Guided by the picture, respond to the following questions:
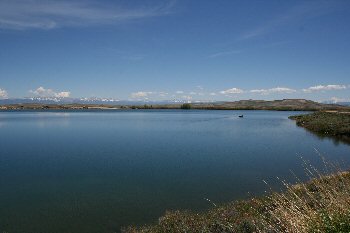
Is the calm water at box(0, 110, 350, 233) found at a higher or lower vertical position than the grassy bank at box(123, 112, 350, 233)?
lower

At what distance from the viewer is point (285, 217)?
9336 millimetres

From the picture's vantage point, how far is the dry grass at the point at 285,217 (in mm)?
8828

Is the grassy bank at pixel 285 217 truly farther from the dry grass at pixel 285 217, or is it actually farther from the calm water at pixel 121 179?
the calm water at pixel 121 179

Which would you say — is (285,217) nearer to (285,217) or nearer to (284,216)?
(285,217)

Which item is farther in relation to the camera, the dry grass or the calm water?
the calm water

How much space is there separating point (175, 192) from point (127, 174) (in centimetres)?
682

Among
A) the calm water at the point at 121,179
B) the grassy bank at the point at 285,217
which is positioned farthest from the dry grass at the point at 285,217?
the calm water at the point at 121,179

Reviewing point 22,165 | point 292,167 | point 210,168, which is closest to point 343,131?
point 292,167

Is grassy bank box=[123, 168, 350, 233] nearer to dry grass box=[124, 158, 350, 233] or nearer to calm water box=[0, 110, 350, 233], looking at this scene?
dry grass box=[124, 158, 350, 233]

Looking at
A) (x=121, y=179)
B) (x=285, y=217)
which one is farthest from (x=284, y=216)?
(x=121, y=179)

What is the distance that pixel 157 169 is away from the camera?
3038 centimetres

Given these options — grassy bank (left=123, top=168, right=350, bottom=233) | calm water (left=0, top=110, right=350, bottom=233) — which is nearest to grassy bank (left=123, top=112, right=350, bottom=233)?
grassy bank (left=123, top=168, right=350, bottom=233)

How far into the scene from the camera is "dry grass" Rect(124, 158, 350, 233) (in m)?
8.83

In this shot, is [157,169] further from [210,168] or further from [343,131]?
[343,131]
